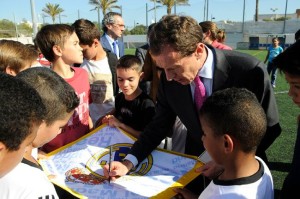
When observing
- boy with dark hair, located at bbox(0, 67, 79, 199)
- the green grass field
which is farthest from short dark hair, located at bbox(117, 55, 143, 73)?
the green grass field

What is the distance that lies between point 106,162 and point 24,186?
110 centimetres

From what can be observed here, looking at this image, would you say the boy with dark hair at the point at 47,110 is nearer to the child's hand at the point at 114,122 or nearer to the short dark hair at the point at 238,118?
the child's hand at the point at 114,122

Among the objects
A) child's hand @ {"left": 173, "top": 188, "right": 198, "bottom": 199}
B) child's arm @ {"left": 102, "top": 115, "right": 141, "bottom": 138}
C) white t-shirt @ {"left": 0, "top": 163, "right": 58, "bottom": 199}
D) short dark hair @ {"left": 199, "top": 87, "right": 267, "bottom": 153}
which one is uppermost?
short dark hair @ {"left": 199, "top": 87, "right": 267, "bottom": 153}

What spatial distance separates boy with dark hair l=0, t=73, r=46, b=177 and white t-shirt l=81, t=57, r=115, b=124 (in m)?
2.35

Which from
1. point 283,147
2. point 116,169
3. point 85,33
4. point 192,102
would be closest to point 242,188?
point 192,102

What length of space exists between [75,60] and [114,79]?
0.85m

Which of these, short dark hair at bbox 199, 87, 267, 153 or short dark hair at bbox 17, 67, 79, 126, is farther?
short dark hair at bbox 17, 67, 79, 126

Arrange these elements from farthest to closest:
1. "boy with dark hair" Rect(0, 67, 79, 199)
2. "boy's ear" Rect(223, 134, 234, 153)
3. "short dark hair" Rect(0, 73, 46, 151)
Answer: "boy's ear" Rect(223, 134, 234, 153)
"boy with dark hair" Rect(0, 67, 79, 199)
"short dark hair" Rect(0, 73, 46, 151)

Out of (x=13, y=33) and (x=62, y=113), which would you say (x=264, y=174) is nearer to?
(x=62, y=113)

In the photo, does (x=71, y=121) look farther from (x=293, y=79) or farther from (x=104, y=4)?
(x=104, y=4)

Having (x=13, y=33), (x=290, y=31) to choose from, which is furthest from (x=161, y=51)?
(x=13, y=33)

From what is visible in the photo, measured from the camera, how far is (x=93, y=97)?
3582mm

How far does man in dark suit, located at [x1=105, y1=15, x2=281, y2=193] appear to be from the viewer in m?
2.04

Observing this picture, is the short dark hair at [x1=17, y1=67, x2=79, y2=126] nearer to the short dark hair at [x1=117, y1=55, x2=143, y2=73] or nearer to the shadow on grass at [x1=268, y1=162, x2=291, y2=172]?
the short dark hair at [x1=117, y1=55, x2=143, y2=73]
